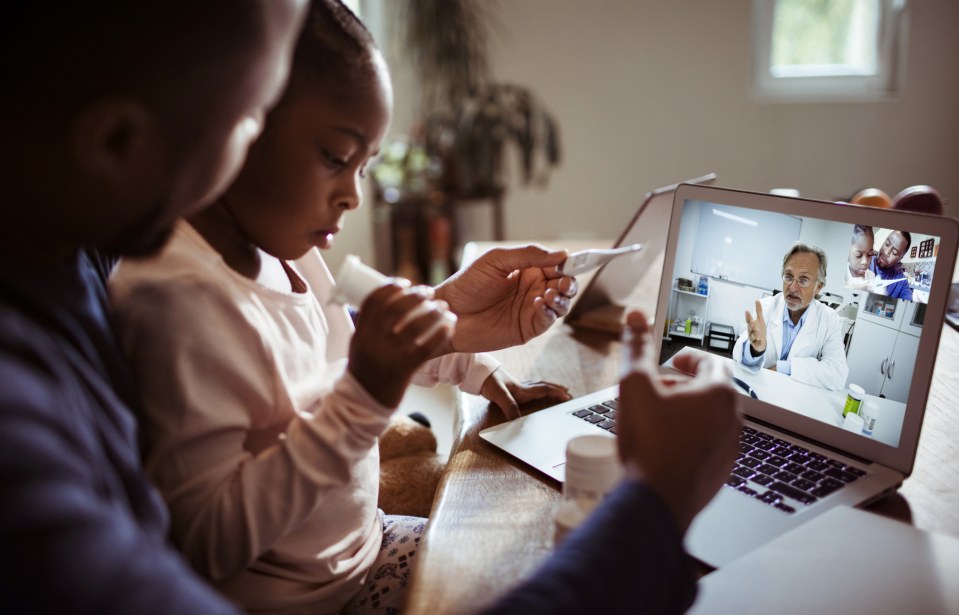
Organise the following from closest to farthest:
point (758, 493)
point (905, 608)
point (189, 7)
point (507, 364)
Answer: point (189, 7) < point (905, 608) < point (758, 493) < point (507, 364)

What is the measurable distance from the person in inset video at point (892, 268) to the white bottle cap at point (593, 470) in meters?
0.37

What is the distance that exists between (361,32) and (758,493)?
0.63 m

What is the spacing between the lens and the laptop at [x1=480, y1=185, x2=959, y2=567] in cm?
74

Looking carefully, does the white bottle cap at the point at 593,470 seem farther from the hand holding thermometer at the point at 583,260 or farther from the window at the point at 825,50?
the window at the point at 825,50

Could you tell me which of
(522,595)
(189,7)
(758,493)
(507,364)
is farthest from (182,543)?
(507,364)

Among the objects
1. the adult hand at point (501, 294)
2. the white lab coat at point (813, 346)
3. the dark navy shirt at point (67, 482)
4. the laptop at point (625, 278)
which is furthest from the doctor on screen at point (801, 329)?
the dark navy shirt at point (67, 482)

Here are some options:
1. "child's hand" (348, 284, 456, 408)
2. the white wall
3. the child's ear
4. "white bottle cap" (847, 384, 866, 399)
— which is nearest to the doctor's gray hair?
"white bottle cap" (847, 384, 866, 399)

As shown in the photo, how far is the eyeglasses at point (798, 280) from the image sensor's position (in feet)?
2.81

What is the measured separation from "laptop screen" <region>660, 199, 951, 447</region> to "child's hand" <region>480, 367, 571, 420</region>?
0.18 m

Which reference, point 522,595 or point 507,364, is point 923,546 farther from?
point 507,364

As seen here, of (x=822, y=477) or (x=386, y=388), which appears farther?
(x=822, y=477)

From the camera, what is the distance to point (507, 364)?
1213mm

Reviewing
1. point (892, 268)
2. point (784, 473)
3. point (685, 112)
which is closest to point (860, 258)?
point (892, 268)

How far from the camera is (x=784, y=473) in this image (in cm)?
80
